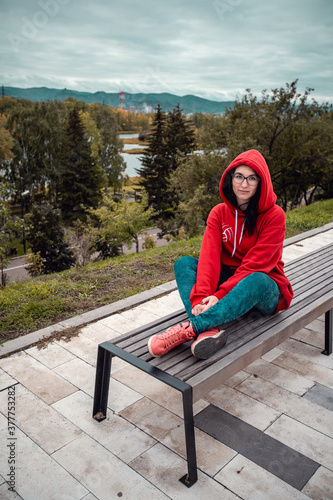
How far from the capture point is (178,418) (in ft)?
8.19

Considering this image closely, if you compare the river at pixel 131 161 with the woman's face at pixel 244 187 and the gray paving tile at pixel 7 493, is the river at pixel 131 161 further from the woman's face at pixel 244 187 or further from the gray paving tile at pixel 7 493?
the gray paving tile at pixel 7 493

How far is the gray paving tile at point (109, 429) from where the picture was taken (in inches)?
87.5

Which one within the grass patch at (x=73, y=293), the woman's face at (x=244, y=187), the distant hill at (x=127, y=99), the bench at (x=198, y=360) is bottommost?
the grass patch at (x=73, y=293)

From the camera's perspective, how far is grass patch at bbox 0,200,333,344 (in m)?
3.76

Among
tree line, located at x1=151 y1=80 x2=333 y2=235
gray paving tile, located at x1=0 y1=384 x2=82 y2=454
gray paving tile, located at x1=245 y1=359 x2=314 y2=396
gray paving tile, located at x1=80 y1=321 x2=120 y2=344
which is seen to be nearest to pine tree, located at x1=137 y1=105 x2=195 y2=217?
tree line, located at x1=151 y1=80 x2=333 y2=235

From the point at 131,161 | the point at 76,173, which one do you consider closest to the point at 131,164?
the point at 131,161

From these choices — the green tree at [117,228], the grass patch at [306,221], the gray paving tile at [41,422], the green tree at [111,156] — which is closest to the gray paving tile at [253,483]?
the gray paving tile at [41,422]

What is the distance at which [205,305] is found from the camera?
95.2 inches

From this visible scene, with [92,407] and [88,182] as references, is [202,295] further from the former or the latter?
[88,182]

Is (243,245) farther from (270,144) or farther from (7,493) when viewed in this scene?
(270,144)

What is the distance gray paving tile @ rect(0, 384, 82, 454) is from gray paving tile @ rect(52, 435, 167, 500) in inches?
3.0

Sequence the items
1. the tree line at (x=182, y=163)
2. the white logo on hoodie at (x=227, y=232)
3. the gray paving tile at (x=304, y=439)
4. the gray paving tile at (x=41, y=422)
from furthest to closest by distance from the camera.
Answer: the tree line at (x=182, y=163) → the white logo on hoodie at (x=227, y=232) → the gray paving tile at (x=41, y=422) → the gray paving tile at (x=304, y=439)

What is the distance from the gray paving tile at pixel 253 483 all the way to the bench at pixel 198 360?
0.64 feet

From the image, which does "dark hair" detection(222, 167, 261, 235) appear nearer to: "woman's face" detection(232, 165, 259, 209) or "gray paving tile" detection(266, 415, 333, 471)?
"woman's face" detection(232, 165, 259, 209)
